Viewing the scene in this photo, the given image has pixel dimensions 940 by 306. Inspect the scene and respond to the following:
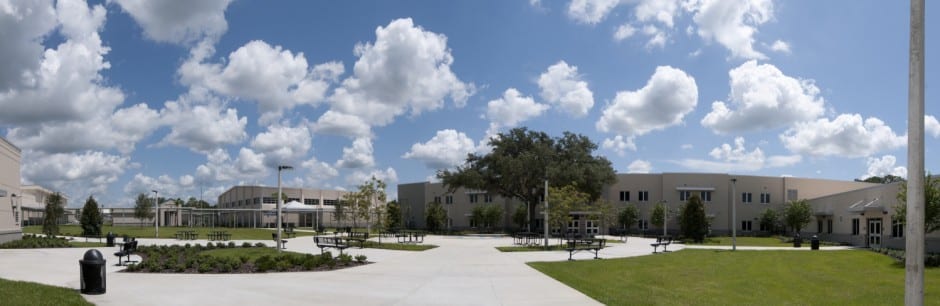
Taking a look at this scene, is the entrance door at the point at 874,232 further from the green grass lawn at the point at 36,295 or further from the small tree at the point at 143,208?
the small tree at the point at 143,208

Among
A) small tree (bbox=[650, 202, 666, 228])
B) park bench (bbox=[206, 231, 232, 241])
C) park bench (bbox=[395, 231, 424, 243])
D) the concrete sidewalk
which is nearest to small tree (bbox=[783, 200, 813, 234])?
small tree (bbox=[650, 202, 666, 228])

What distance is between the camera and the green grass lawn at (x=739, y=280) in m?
14.9

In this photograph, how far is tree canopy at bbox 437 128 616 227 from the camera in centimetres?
5850

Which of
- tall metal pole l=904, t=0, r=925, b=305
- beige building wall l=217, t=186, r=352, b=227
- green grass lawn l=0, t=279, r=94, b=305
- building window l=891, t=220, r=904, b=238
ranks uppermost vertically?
tall metal pole l=904, t=0, r=925, b=305

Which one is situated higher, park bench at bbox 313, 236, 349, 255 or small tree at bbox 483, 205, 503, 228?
park bench at bbox 313, 236, 349, 255

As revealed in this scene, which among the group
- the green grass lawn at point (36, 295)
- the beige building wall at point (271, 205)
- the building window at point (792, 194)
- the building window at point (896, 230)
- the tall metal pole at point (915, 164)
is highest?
the tall metal pole at point (915, 164)

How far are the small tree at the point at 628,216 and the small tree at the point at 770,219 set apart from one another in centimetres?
1323

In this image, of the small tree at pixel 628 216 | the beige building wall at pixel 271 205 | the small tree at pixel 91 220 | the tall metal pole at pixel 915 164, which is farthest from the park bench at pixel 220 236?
the beige building wall at pixel 271 205

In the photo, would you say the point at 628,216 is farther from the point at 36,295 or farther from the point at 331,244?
the point at 36,295

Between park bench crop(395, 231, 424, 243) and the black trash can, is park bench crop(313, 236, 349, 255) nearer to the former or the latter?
park bench crop(395, 231, 424, 243)

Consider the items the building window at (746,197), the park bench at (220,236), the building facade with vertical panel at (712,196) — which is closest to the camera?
the park bench at (220,236)

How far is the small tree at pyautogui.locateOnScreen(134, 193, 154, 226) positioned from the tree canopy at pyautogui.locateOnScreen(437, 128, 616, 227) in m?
44.9

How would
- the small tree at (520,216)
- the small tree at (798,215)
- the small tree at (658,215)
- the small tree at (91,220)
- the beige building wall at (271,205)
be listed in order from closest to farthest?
the small tree at (91,220) → the small tree at (798,215) → the small tree at (658,215) → the small tree at (520,216) → the beige building wall at (271,205)

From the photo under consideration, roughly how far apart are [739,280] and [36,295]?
17.6 metres
